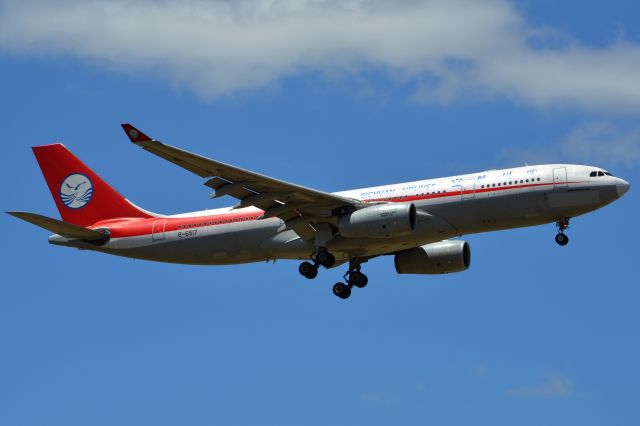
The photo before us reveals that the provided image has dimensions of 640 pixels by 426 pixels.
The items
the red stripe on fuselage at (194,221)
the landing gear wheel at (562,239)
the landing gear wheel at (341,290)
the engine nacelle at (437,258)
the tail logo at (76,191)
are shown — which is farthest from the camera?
the tail logo at (76,191)

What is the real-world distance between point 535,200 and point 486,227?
2.19 metres

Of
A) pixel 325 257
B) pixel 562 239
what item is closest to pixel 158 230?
pixel 325 257

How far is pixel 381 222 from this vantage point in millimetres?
45656

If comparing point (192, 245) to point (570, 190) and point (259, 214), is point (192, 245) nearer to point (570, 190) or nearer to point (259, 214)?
point (259, 214)

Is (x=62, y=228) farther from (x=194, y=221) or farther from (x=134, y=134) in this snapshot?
(x=134, y=134)

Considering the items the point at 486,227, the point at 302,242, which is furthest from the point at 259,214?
the point at 486,227

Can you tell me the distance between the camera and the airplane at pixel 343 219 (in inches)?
1805

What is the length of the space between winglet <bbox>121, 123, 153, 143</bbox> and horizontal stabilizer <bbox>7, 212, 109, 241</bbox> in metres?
7.63

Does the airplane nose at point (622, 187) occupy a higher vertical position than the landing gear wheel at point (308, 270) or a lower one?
higher

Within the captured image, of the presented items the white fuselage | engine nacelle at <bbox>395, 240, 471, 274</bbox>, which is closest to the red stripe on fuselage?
the white fuselage

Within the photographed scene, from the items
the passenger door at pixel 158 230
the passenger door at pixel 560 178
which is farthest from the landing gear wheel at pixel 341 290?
the passenger door at pixel 560 178

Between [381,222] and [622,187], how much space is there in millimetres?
9536

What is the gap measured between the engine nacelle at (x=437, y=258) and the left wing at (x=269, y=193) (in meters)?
Answer: 5.70

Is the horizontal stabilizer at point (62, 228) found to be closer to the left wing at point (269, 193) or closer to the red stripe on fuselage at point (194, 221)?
the red stripe on fuselage at point (194, 221)
